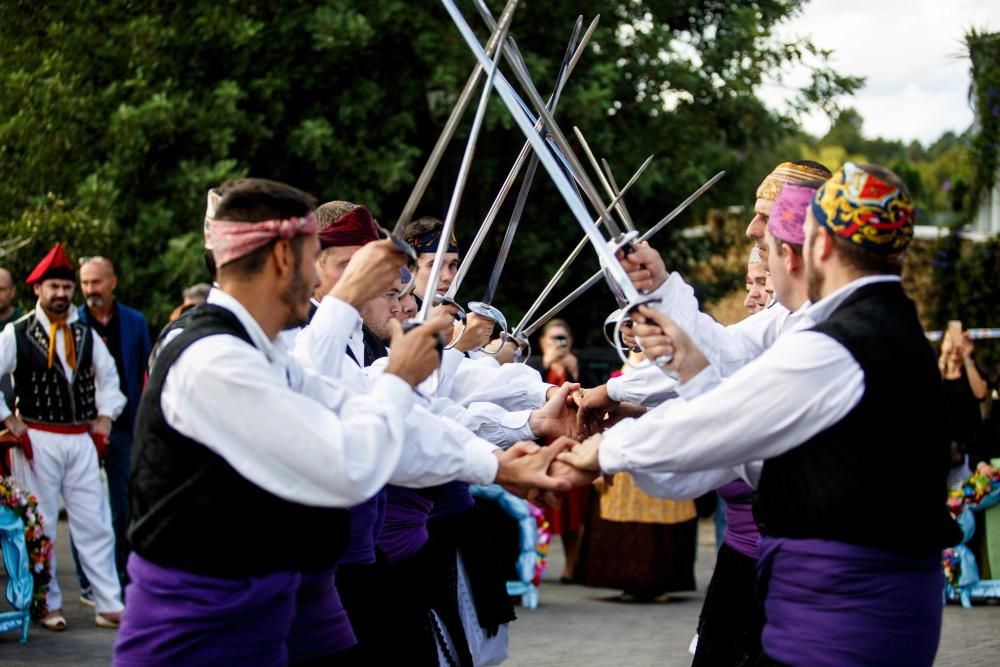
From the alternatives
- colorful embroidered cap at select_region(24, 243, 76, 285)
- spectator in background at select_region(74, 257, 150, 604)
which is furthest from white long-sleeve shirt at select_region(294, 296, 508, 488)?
spectator in background at select_region(74, 257, 150, 604)

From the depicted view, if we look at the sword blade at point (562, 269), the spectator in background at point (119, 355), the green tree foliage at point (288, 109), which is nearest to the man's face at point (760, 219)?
the sword blade at point (562, 269)

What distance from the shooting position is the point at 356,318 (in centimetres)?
366

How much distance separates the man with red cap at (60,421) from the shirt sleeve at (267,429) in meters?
5.96

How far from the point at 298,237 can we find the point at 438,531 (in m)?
2.18

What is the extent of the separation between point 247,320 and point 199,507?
450mm

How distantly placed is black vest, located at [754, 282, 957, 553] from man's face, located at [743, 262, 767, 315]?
1904 mm

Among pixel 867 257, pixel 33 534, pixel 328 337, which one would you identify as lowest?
pixel 33 534

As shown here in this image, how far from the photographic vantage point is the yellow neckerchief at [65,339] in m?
8.74

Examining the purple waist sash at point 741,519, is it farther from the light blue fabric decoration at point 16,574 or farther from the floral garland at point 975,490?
the floral garland at point 975,490

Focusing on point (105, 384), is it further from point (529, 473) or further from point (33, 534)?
point (529, 473)

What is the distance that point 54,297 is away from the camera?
883cm

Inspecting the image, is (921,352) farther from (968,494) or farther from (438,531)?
(968,494)

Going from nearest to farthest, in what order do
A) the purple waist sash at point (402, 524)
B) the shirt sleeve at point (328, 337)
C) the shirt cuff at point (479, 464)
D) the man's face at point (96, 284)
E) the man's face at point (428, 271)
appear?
the shirt sleeve at point (328, 337), the shirt cuff at point (479, 464), the purple waist sash at point (402, 524), the man's face at point (428, 271), the man's face at point (96, 284)

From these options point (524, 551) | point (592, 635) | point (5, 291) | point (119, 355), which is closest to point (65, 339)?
point (119, 355)
